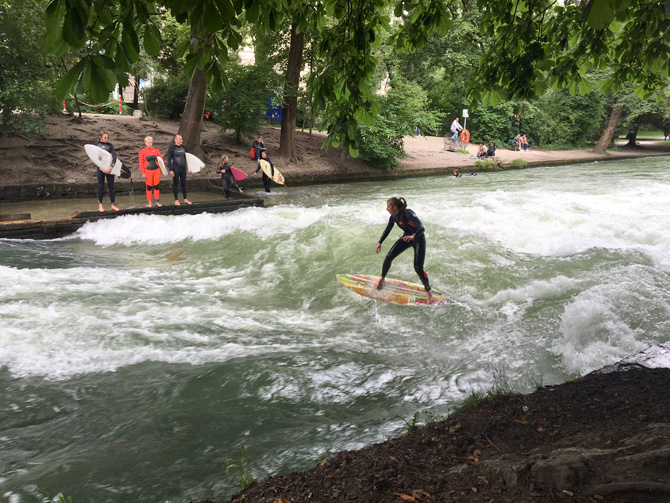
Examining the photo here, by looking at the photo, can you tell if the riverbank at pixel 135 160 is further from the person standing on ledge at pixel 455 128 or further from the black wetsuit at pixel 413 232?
the black wetsuit at pixel 413 232

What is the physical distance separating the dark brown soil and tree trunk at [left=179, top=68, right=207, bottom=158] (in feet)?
55.2

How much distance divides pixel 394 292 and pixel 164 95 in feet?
62.5

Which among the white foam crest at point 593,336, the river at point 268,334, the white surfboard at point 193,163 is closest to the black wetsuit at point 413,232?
the river at point 268,334

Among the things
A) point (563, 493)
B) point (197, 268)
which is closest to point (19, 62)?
point (197, 268)

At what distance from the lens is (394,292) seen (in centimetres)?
820

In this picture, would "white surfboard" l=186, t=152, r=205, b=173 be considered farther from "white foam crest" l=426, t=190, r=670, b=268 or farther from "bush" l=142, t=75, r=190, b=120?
"bush" l=142, t=75, r=190, b=120

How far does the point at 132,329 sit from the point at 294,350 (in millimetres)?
2098

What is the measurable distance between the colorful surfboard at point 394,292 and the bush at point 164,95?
17.9 metres

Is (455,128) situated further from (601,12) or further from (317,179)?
(601,12)

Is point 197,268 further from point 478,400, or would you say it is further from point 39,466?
point 478,400

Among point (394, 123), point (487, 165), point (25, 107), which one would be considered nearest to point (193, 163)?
point (25, 107)

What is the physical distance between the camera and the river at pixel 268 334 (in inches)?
168

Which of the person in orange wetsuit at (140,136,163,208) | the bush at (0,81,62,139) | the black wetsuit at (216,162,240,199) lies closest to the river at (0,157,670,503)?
the person in orange wetsuit at (140,136,163,208)

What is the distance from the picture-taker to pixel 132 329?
664 centimetres
